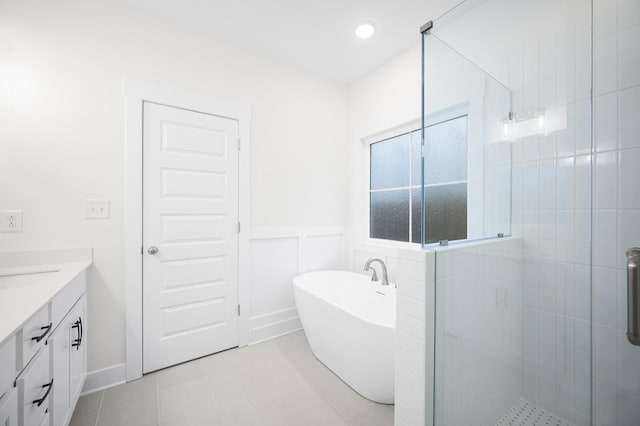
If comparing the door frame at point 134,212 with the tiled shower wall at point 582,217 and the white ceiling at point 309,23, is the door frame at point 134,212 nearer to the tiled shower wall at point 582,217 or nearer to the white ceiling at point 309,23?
the white ceiling at point 309,23

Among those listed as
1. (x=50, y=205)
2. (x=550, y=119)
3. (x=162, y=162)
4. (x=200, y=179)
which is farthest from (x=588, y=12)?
(x=50, y=205)

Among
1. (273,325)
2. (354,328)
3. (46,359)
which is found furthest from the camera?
(273,325)

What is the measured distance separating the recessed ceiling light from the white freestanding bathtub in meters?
2.11

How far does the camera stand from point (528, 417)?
4.24ft

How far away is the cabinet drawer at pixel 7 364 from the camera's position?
720 millimetres

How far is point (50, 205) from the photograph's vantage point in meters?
1.61

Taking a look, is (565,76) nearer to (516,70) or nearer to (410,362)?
(516,70)

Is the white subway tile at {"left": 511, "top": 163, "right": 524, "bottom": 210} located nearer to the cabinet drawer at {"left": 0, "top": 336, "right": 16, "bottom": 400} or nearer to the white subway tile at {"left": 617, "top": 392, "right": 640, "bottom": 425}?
the white subway tile at {"left": 617, "top": 392, "right": 640, "bottom": 425}

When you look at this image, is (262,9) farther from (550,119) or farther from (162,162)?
(550,119)

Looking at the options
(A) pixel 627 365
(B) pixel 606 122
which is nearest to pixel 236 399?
(A) pixel 627 365

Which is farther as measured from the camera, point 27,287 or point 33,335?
point 27,287

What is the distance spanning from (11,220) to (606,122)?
10.5ft

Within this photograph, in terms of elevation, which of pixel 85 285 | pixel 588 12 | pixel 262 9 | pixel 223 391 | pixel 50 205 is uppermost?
pixel 262 9

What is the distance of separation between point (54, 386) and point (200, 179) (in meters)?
1.40
